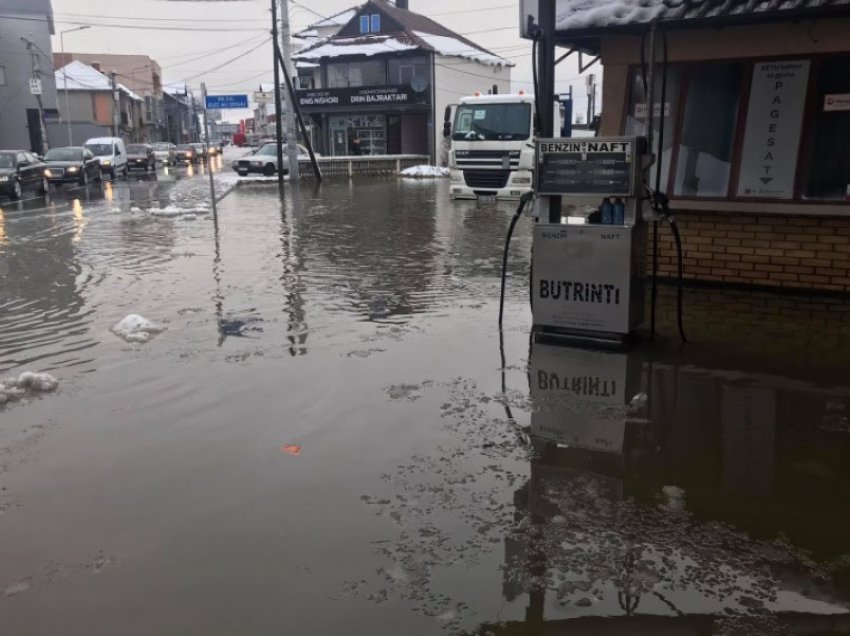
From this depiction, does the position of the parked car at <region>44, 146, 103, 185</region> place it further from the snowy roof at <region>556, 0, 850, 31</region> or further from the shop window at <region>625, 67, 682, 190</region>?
the snowy roof at <region>556, 0, 850, 31</region>

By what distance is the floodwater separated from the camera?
130 inches

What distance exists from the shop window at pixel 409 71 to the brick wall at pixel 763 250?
3929 cm

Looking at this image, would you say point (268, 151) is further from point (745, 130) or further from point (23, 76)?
point (745, 130)

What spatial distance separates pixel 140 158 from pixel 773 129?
39619 mm

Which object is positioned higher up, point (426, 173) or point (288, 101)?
point (288, 101)

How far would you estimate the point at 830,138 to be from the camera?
8367 millimetres

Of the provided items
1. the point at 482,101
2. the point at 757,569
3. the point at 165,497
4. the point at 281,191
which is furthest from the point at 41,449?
the point at 281,191

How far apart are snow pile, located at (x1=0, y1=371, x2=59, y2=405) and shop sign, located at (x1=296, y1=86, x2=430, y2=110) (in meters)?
41.7

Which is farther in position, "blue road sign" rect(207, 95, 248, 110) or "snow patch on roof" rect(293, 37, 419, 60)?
"snow patch on roof" rect(293, 37, 419, 60)

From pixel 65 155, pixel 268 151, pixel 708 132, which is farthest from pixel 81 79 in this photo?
pixel 708 132

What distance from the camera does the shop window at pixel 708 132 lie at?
8.84 m

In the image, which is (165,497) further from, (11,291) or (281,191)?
(281,191)

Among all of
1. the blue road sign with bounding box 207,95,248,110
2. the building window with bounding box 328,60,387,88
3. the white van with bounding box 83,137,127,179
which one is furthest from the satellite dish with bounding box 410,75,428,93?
the blue road sign with bounding box 207,95,248,110

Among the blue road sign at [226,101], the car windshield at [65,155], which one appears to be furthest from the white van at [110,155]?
the blue road sign at [226,101]
